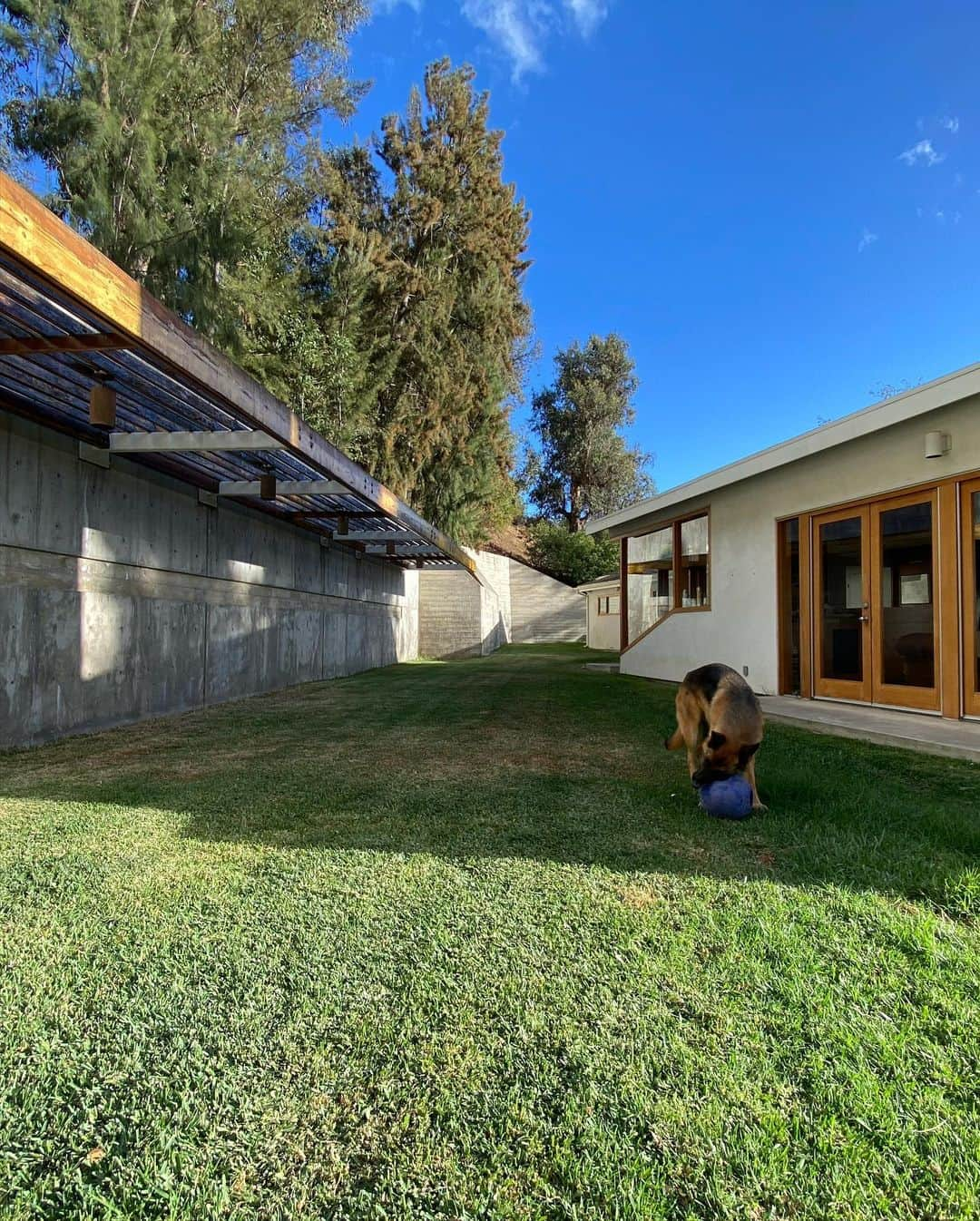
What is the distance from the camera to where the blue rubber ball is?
313cm

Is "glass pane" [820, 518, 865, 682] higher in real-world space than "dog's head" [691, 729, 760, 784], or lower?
higher

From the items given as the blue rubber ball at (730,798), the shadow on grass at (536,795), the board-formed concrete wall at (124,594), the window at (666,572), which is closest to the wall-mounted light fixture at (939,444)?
the shadow on grass at (536,795)

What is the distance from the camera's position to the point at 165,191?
9.49 meters

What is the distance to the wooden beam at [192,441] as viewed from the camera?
17.6 ft

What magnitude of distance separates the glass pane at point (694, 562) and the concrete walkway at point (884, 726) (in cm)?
266

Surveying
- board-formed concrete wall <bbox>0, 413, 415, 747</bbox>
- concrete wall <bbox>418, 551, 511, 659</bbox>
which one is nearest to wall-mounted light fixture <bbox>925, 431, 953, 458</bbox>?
board-formed concrete wall <bbox>0, 413, 415, 747</bbox>

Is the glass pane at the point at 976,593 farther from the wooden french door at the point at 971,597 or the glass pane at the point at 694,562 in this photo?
the glass pane at the point at 694,562

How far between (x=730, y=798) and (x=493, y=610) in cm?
1825

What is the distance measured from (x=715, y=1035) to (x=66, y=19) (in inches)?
533

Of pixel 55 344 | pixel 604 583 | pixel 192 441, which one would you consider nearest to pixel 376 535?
pixel 192 441

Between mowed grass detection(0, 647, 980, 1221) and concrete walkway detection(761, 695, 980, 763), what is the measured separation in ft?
3.12

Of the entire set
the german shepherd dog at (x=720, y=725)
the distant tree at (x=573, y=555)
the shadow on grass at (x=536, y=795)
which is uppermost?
the distant tree at (x=573, y=555)

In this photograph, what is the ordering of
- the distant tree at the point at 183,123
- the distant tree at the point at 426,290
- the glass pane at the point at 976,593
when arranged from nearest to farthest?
the glass pane at the point at 976,593 < the distant tree at the point at 183,123 < the distant tree at the point at 426,290

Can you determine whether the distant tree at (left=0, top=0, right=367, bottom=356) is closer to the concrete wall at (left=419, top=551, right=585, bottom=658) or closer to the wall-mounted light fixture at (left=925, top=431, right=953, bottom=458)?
the concrete wall at (left=419, top=551, right=585, bottom=658)
